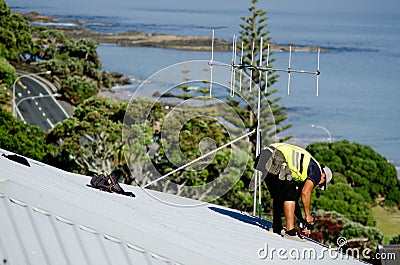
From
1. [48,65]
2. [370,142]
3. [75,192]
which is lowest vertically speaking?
[370,142]

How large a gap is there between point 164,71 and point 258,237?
1501mm

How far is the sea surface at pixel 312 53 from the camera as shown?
37.6 m

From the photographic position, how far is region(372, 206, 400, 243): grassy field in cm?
2931

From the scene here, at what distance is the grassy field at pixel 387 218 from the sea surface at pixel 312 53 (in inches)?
246

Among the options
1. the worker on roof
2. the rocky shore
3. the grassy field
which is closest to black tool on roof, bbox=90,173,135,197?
the worker on roof

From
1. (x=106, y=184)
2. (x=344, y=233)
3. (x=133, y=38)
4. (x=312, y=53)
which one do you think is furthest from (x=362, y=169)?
(x=106, y=184)

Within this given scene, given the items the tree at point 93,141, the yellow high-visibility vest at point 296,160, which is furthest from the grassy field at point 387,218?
the yellow high-visibility vest at point 296,160

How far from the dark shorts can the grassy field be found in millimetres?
24696

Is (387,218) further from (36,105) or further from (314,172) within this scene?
(314,172)

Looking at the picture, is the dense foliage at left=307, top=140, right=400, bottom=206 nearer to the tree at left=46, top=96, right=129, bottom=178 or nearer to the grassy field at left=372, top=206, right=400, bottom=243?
the grassy field at left=372, top=206, right=400, bottom=243

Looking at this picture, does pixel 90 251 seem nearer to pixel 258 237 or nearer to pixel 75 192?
pixel 75 192

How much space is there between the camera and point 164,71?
19.2ft

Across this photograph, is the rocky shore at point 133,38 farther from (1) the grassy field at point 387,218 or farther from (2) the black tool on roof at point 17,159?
(2) the black tool on roof at point 17,159

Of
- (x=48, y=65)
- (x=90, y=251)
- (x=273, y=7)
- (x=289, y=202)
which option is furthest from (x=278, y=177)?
(x=273, y=7)
